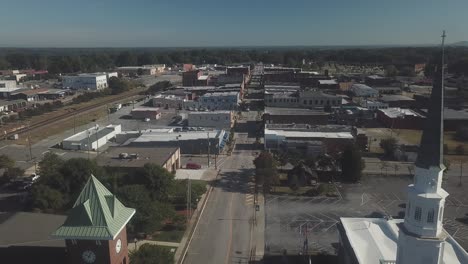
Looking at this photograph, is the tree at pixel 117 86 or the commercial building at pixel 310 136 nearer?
the commercial building at pixel 310 136

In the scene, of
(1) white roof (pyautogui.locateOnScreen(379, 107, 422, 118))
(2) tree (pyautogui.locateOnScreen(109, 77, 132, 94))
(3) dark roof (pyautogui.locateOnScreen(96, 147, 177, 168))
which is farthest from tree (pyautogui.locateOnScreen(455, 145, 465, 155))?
(2) tree (pyautogui.locateOnScreen(109, 77, 132, 94))

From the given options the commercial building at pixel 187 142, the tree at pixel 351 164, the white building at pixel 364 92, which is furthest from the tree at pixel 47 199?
the white building at pixel 364 92

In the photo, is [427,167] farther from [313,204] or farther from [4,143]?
[4,143]

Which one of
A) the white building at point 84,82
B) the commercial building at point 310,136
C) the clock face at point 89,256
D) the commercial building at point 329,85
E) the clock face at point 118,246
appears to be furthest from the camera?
the white building at point 84,82

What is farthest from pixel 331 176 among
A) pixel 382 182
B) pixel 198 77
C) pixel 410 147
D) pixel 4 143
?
pixel 198 77

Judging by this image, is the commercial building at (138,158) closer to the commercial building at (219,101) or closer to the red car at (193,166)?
the red car at (193,166)

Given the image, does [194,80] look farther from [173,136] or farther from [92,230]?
[92,230]

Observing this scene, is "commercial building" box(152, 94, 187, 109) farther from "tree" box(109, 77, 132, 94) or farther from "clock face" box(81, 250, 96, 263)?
"clock face" box(81, 250, 96, 263)
